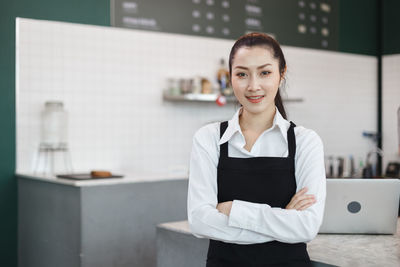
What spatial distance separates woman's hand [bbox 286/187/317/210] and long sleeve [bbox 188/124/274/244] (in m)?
0.12

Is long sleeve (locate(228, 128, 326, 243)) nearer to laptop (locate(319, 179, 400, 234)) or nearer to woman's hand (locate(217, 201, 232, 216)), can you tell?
woman's hand (locate(217, 201, 232, 216))

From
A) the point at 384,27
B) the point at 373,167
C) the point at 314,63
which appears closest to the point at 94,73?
the point at 314,63

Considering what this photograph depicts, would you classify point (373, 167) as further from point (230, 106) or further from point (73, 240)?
point (73, 240)

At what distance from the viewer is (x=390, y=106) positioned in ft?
18.6

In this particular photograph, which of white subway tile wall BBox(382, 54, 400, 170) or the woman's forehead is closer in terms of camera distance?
the woman's forehead

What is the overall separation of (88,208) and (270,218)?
73.2 inches

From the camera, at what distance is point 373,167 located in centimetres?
535

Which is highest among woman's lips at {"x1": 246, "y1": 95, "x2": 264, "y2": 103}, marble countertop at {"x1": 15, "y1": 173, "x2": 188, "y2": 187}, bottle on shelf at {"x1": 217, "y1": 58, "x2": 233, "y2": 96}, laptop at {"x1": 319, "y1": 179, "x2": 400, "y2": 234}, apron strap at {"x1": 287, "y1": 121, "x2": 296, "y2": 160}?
bottle on shelf at {"x1": 217, "y1": 58, "x2": 233, "y2": 96}

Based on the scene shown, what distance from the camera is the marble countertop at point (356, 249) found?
1.48 metres

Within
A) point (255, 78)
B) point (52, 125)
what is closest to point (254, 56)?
point (255, 78)

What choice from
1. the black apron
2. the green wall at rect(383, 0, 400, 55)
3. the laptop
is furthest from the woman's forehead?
the green wall at rect(383, 0, 400, 55)

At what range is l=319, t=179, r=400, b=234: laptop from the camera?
1.78 meters

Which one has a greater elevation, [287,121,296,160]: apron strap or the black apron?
[287,121,296,160]: apron strap

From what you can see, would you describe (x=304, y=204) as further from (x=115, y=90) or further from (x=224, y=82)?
(x=224, y=82)
